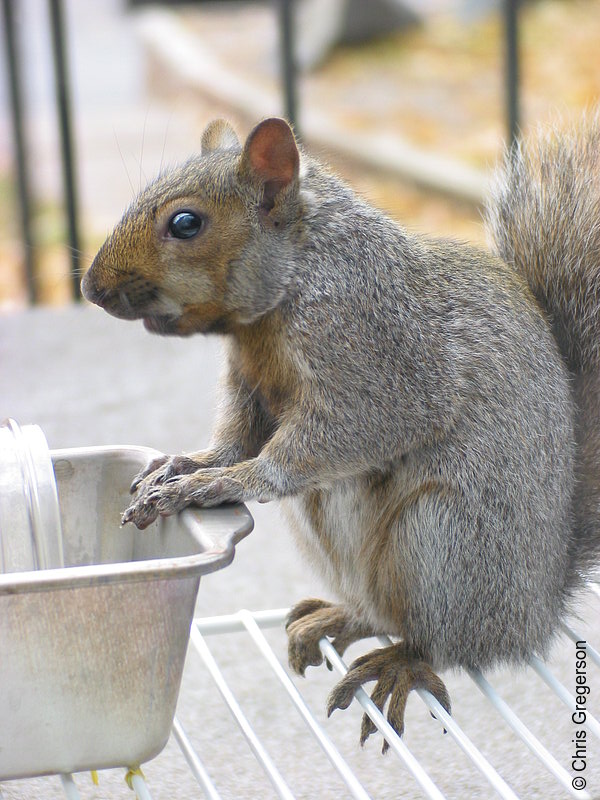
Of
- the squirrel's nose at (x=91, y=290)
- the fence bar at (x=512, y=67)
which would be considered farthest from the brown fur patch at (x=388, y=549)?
the fence bar at (x=512, y=67)

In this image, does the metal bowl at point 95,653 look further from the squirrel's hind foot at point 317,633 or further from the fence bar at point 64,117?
the fence bar at point 64,117

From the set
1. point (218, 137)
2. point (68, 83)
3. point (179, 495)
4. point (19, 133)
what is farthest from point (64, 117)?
point (179, 495)

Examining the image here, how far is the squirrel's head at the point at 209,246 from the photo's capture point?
3.91 feet

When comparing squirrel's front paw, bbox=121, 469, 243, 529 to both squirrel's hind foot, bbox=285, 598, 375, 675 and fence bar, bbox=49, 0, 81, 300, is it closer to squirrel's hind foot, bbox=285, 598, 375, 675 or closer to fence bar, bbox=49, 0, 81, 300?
squirrel's hind foot, bbox=285, 598, 375, 675

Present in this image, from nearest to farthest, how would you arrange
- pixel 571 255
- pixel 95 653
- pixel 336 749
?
pixel 95 653, pixel 336 749, pixel 571 255

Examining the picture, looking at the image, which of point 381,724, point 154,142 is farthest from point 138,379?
point 154,142

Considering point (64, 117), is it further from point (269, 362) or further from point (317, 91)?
point (317, 91)

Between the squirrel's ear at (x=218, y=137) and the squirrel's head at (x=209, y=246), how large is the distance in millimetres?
142

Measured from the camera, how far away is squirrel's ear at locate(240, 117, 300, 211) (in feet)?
3.95

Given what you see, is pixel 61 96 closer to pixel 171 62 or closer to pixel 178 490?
pixel 178 490

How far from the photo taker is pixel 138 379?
249 cm

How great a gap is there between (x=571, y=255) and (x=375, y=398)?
299mm

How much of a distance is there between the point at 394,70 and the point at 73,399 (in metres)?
3.61

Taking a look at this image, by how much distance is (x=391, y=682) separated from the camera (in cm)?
126
